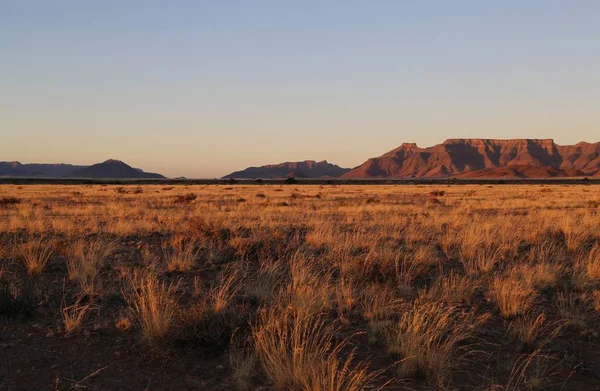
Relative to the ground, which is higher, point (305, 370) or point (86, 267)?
point (86, 267)

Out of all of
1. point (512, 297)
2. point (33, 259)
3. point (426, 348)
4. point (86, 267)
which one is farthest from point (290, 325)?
point (33, 259)

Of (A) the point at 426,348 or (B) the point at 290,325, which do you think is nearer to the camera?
(A) the point at 426,348

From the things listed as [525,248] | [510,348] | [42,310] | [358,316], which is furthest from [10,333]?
[525,248]

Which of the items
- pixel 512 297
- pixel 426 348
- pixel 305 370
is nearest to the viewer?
pixel 305 370

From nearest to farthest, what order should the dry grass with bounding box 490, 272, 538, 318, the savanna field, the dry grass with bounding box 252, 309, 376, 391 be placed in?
the dry grass with bounding box 252, 309, 376, 391
the savanna field
the dry grass with bounding box 490, 272, 538, 318

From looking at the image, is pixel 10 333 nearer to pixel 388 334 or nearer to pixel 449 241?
pixel 388 334

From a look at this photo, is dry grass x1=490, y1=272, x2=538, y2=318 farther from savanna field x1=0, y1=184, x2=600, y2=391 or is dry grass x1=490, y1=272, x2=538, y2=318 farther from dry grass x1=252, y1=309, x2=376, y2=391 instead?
dry grass x1=252, y1=309, x2=376, y2=391

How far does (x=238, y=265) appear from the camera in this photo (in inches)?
365

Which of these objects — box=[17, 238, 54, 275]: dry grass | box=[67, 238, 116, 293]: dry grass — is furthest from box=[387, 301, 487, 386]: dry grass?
box=[17, 238, 54, 275]: dry grass

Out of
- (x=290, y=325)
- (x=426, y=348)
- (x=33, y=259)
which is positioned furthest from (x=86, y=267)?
(x=426, y=348)

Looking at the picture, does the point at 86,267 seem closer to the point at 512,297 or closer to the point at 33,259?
the point at 33,259

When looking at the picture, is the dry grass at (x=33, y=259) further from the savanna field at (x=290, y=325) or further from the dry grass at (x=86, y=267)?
the dry grass at (x=86, y=267)

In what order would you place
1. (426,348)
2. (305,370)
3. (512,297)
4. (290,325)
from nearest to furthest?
(305,370), (426,348), (290,325), (512,297)

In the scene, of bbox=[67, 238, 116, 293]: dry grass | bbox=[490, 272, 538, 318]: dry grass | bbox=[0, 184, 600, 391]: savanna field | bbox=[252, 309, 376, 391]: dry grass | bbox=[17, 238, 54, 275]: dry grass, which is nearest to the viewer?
bbox=[252, 309, 376, 391]: dry grass
